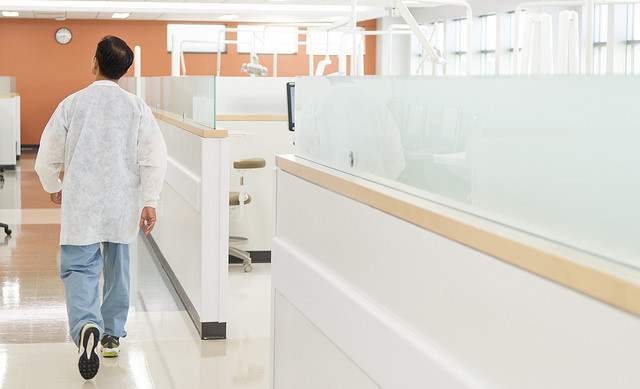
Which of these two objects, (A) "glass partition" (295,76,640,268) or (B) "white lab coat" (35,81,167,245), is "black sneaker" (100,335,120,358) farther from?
(A) "glass partition" (295,76,640,268)

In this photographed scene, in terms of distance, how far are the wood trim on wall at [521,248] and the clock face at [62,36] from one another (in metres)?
16.4

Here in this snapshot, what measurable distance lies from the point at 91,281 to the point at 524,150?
103 inches

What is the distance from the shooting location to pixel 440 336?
1.56 meters

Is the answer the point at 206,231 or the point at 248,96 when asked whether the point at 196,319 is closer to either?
the point at 206,231

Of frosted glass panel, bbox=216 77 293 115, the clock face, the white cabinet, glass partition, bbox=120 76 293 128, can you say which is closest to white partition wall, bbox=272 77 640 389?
glass partition, bbox=120 76 293 128

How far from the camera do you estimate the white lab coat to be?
11.4 feet

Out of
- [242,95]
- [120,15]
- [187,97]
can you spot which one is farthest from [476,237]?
[120,15]

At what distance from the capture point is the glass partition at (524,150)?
1117 mm

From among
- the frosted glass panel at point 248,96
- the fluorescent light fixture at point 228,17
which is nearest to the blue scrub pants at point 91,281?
the frosted glass panel at point 248,96

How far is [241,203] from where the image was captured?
18.9ft

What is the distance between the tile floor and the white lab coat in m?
0.59

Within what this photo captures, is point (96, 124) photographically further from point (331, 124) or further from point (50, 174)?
point (331, 124)

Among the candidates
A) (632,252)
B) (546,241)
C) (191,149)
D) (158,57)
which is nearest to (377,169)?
(546,241)

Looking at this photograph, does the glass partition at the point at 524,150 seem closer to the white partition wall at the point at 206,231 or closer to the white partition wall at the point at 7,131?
the white partition wall at the point at 206,231
